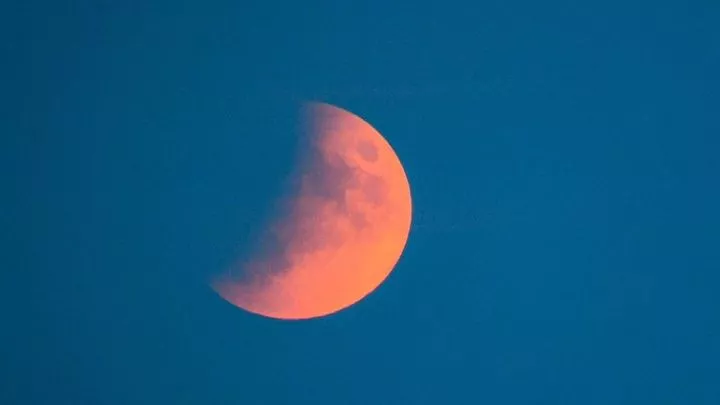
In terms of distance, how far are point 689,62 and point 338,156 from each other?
924mm

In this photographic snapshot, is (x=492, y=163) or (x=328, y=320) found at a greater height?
(x=492, y=163)

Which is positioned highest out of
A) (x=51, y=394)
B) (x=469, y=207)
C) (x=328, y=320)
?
(x=469, y=207)

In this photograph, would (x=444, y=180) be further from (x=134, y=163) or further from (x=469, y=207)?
(x=134, y=163)

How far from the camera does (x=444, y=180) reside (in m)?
2.11

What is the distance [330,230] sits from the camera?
2117 mm

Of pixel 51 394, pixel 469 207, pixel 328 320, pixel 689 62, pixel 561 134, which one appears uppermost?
pixel 689 62

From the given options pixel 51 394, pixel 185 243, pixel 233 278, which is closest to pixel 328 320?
pixel 233 278

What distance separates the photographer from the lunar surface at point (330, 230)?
2.11 m

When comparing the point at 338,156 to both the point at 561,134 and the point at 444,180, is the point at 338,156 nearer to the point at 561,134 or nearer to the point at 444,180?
the point at 444,180

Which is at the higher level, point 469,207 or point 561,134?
point 561,134

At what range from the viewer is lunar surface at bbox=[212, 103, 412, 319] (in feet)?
6.91

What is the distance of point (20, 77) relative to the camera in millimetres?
2139

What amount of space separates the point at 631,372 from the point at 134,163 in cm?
138

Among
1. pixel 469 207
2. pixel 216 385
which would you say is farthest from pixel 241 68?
pixel 216 385
